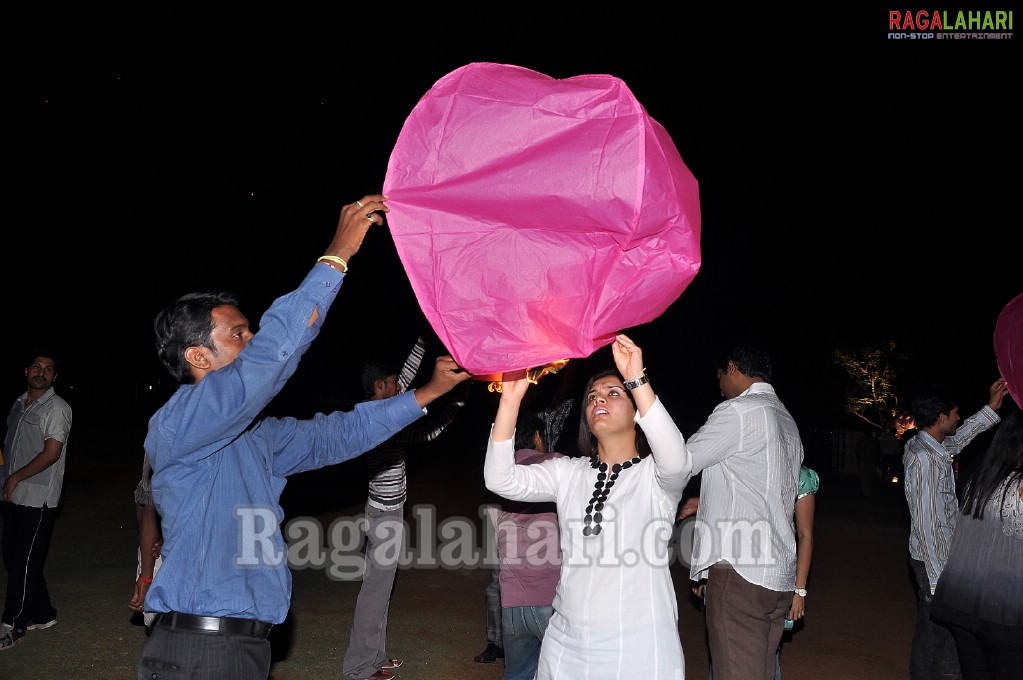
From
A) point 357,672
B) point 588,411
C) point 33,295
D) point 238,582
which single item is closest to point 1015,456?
point 588,411

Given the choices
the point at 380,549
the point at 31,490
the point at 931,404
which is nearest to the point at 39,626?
the point at 31,490

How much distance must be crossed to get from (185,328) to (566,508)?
5.15 feet

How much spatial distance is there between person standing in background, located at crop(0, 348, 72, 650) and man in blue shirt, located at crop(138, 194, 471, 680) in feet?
13.6

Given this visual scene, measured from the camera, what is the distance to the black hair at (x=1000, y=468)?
398cm

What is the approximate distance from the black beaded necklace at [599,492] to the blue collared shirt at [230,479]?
112cm

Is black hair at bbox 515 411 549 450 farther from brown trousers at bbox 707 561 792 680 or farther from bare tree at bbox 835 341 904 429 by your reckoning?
bare tree at bbox 835 341 904 429

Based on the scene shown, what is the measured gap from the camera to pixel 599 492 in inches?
125

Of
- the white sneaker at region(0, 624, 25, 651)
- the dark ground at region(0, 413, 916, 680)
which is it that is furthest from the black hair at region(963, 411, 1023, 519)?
the white sneaker at region(0, 624, 25, 651)

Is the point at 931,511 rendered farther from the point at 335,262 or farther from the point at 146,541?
the point at 146,541

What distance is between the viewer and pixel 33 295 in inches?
1137

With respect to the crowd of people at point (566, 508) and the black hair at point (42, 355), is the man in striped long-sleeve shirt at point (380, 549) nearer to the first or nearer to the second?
the crowd of people at point (566, 508)

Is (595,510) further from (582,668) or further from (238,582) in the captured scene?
(238,582)

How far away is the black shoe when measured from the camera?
6133mm

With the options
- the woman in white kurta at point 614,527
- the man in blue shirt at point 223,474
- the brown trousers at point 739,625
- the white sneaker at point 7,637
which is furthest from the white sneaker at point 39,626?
the brown trousers at point 739,625
